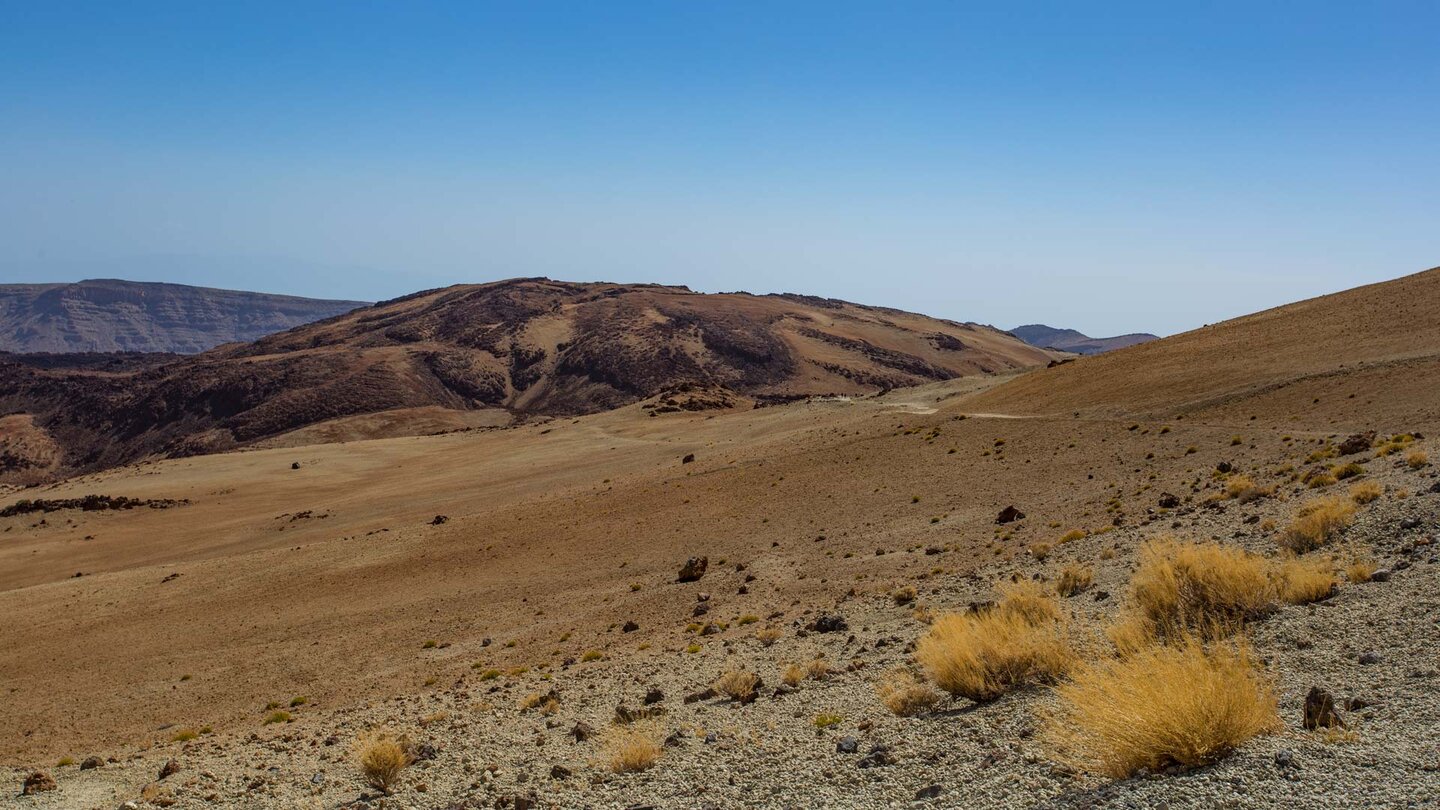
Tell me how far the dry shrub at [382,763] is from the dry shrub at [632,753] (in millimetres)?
2396

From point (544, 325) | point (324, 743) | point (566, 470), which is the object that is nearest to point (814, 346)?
point (544, 325)

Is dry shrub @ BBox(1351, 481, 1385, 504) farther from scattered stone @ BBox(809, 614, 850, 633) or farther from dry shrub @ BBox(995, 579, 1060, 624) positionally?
scattered stone @ BBox(809, 614, 850, 633)

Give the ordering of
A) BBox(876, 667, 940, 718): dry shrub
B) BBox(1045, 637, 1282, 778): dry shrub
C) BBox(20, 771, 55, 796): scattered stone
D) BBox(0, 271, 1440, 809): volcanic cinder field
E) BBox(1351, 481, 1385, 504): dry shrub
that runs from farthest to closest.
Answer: BBox(1351, 481, 1385, 504): dry shrub → BBox(20, 771, 55, 796): scattered stone → BBox(876, 667, 940, 718): dry shrub → BBox(0, 271, 1440, 809): volcanic cinder field → BBox(1045, 637, 1282, 778): dry shrub

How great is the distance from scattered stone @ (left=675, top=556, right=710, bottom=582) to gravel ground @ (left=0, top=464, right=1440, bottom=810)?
19.4 feet

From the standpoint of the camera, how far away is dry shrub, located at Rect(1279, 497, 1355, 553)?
12898mm

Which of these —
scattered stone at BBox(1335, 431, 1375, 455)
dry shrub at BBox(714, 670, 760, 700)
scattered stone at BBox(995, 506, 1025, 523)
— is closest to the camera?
dry shrub at BBox(714, 670, 760, 700)

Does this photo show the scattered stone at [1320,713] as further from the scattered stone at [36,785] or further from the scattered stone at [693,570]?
the scattered stone at [693,570]

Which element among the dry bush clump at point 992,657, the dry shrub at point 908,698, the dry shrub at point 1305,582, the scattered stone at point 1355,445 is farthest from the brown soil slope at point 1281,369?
the dry shrub at point 908,698

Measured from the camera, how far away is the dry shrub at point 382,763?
10.0 meters

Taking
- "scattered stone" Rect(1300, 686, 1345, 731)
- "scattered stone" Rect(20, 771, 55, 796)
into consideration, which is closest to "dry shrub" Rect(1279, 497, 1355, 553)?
"scattered stone" Rect(1300, 686, 1345, 731)

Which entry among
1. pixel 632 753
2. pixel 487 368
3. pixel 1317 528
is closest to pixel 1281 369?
pixel 1317 528

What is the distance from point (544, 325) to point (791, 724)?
13706 centimetres

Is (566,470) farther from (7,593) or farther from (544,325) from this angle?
(544,325)

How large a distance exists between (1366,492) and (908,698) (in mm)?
9914
